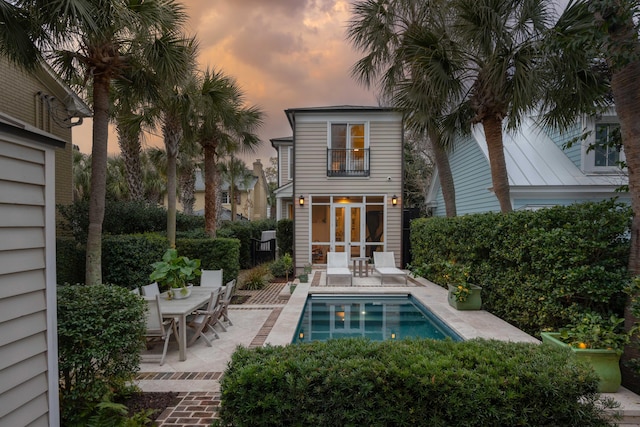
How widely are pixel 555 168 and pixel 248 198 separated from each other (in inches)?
1056

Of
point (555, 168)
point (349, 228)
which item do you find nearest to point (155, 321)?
point (349, 228)

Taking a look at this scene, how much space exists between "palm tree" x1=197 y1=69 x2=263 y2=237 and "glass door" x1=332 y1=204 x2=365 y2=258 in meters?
4.23

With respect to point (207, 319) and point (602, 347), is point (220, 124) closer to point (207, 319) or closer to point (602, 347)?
point (207, 319)

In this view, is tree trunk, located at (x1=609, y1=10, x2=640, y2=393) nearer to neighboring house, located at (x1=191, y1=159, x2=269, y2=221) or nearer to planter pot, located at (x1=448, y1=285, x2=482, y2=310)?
planter pot, located at (x1=448, y1=285, x2=482, y2=310)

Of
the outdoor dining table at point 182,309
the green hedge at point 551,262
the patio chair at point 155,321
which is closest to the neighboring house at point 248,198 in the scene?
the outdoor dining table at point 182,309

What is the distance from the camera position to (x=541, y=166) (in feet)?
30.3

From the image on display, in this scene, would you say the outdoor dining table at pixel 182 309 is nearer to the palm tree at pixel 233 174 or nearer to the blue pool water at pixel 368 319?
the blue pool water at pixel 368 319

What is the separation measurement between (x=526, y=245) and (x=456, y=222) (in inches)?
105

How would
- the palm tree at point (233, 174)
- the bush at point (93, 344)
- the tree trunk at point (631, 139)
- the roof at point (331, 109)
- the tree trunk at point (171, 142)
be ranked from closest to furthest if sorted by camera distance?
the bush at point (93, 344), the tree trunk at point (631, 139), the tree trunk at point (171, 142), the roof at point (331, 109), the palm tree at point (233, 174)

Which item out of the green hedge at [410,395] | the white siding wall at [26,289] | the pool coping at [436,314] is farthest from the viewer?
the pool coping at [436,314]

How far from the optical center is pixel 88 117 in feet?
31.7

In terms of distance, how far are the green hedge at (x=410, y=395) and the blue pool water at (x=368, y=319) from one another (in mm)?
2743

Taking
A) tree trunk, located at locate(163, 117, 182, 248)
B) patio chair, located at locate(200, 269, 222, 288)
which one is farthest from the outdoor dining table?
tree trunk, located at locate(163, 117, 182, 248)

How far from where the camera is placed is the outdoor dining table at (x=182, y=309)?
466cm
